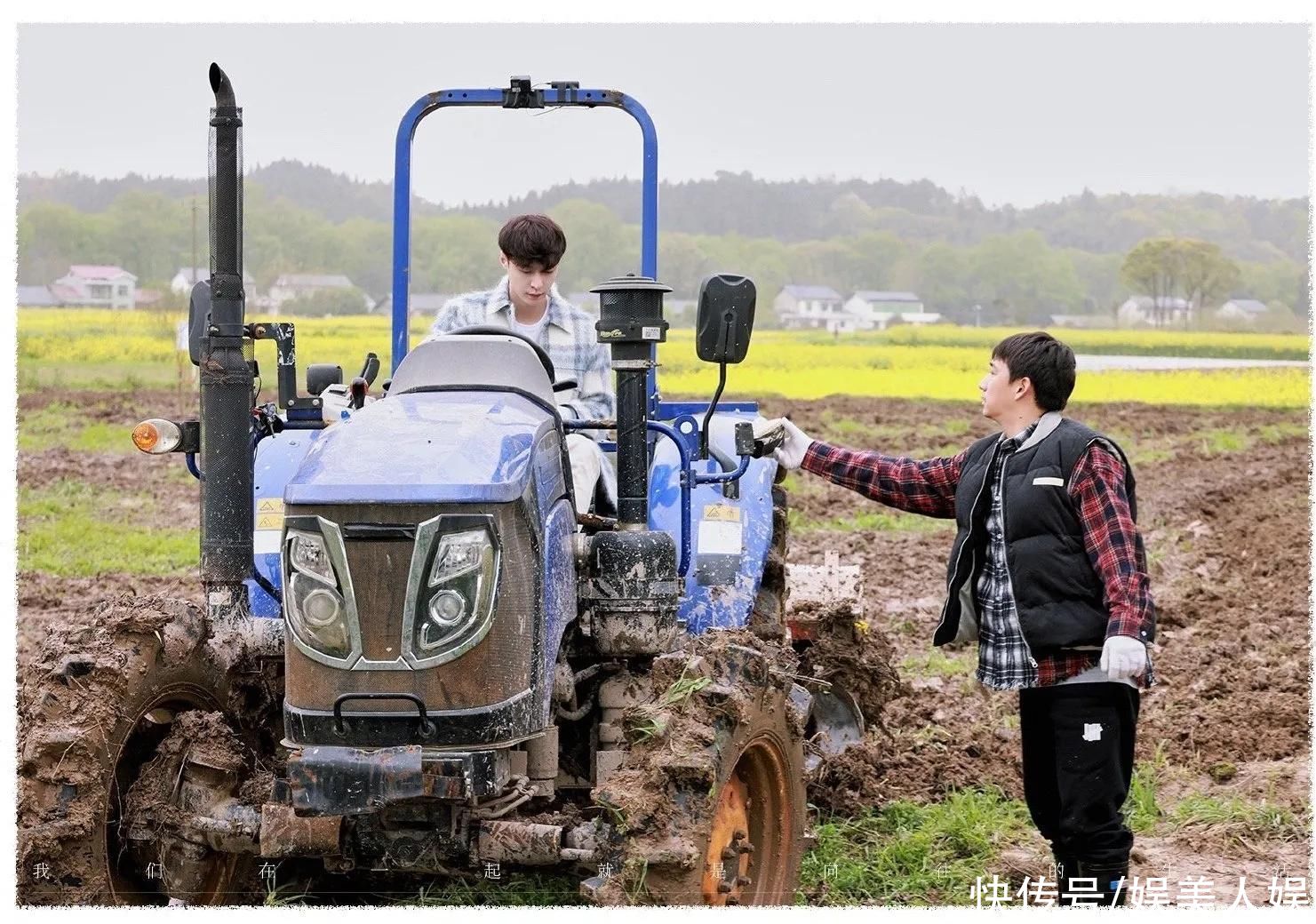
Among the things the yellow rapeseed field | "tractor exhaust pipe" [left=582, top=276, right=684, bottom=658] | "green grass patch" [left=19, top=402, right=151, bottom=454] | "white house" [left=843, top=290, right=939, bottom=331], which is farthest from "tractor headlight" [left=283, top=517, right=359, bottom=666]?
"white house" [left=843, top=290, right=939, bottom=331]

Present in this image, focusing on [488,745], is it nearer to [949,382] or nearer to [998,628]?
[998,628]

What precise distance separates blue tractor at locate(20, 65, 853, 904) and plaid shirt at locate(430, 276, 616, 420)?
0.20 m

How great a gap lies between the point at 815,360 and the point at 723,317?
109 feet

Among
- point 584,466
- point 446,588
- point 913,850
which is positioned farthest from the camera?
point 913,850

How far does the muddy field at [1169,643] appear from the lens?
652 centimetres

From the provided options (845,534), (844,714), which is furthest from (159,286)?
(844,714)

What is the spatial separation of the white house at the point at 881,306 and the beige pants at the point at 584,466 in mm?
45576

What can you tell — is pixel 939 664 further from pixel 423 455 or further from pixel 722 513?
pixel 423 455

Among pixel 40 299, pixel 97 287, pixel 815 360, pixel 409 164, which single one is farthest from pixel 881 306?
pixel 409 164

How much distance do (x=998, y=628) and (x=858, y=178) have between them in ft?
225

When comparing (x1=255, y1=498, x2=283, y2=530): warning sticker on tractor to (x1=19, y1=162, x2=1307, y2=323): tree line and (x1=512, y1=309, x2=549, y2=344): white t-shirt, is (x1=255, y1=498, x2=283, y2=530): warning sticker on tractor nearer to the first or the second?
(x1=512, y1=309, x2=549, y2=344): white t-shirt

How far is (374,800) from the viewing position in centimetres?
420

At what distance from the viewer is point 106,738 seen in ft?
15.7

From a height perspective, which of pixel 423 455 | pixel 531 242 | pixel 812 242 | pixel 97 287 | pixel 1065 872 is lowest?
pixel 1065 872
